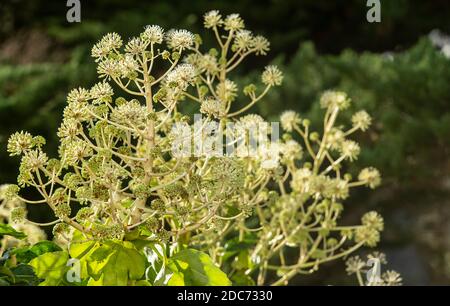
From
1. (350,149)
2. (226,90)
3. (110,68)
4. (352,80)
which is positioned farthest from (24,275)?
Result: (352,80)

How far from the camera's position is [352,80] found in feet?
7.23

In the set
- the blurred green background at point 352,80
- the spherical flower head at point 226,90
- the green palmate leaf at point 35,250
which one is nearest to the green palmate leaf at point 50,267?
the green palmate leaf at point 35,250

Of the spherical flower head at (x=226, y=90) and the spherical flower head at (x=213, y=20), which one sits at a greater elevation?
the spherical flower head at (x=213, y=20)

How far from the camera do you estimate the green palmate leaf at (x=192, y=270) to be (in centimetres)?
52

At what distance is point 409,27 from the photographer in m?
3.36

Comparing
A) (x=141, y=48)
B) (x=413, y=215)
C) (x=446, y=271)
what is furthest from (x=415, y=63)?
(x=141, y=48)

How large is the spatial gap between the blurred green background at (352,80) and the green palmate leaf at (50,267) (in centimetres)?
133

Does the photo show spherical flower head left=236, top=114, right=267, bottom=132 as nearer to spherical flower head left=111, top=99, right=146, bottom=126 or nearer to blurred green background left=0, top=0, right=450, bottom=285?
spherical flower head left=111, top=99, right=146, bottom=126

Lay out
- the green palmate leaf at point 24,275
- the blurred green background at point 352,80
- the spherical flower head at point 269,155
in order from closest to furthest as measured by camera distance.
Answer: the green palmate leaf at point 24,275, the spherical flower head at point 269,155, the blurred green background at point 352,80

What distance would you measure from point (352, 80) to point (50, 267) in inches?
69.8

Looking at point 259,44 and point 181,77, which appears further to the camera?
point 259,44

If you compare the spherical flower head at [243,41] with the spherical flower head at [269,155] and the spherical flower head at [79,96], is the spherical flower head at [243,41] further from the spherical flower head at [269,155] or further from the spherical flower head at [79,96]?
the spherical flower head at [79,96]

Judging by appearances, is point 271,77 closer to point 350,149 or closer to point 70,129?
point 350,149

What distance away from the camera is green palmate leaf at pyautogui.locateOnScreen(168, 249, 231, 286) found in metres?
0.52
